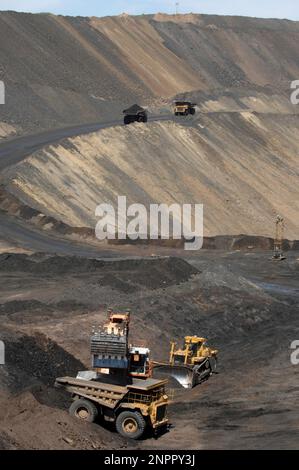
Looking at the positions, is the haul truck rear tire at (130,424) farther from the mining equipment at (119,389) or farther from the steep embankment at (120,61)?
the steep embankment at (120,61)

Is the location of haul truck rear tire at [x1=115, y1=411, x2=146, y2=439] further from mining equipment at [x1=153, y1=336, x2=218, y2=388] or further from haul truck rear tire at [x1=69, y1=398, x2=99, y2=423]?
mining equipment at [x1=153, y1=336, x2=218, y2=388]

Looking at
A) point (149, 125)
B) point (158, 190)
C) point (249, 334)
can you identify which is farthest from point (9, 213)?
point (149, 125)

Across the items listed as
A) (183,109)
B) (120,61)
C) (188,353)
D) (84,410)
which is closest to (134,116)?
(183,109)

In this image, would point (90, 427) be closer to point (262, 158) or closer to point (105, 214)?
point (105, 214)

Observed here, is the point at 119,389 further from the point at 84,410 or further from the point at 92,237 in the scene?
the point at 92,237

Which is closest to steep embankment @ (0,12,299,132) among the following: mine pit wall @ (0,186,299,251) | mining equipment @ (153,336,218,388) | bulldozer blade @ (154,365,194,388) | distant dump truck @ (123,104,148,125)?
distant dump truck @ (123,104,148,125)
